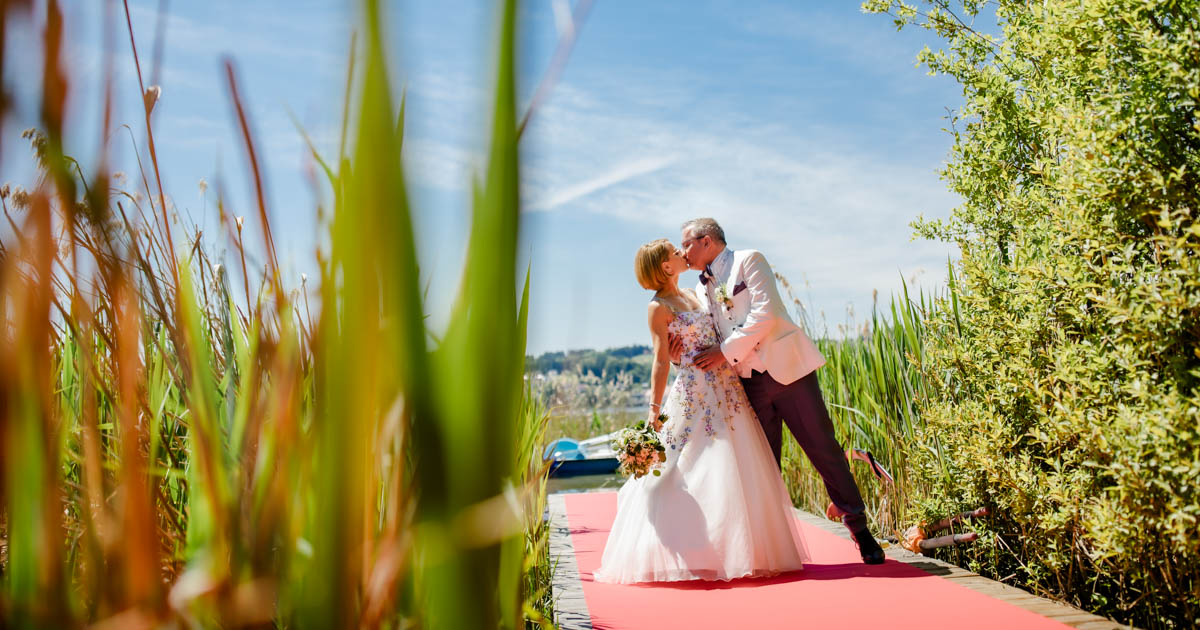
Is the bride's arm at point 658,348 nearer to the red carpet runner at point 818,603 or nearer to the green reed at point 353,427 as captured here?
the red carpet runner at point 818,603

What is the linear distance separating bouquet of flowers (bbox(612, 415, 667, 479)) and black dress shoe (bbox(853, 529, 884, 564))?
1.14m

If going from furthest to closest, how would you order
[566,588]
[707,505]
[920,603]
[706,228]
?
[706,228] → [707,505] → [566,588] → [920,603]

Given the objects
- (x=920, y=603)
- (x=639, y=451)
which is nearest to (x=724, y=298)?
(x=639, y=451)

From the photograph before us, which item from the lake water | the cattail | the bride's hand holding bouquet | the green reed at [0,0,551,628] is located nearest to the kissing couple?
the bride's hand holding bouquet

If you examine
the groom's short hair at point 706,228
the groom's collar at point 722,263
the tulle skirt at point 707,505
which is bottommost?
the tulle skirt at point 707,505

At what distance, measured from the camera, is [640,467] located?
4.26m

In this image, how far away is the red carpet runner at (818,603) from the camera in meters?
3.16

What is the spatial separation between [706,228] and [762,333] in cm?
81

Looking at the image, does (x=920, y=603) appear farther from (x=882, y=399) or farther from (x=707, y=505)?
(x=882, y=399)

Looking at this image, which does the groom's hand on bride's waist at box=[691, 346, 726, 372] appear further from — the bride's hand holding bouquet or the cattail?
the cattail

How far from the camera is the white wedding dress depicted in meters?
4.09

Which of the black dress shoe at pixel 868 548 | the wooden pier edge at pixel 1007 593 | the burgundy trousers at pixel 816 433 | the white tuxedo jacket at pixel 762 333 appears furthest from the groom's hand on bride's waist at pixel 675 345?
the wooden pier edge at pixel 1007 593

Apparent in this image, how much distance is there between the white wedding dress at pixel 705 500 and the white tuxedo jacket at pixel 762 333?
18 centimetres

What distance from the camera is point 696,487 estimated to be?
4.27 meters
